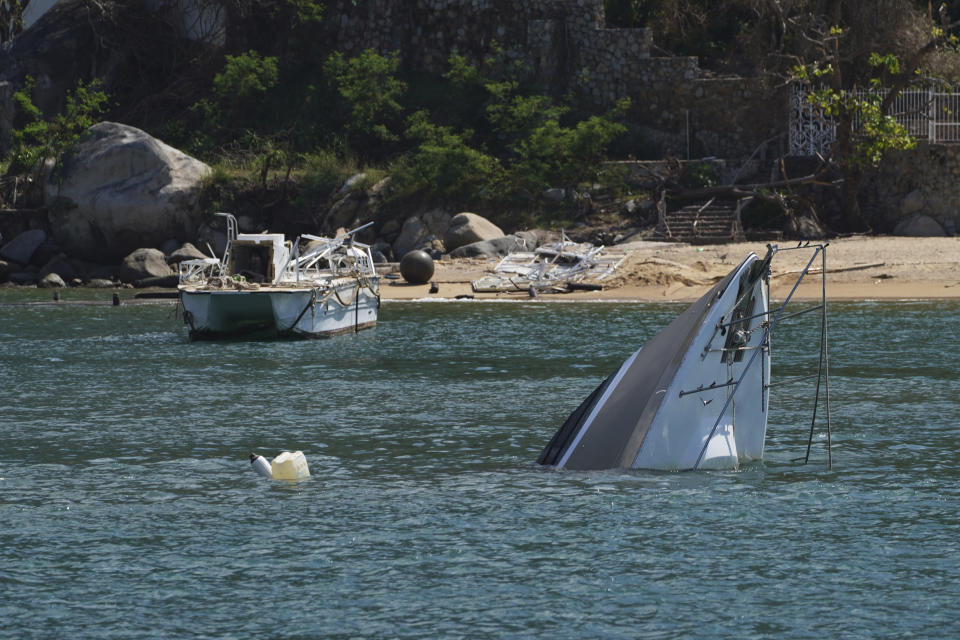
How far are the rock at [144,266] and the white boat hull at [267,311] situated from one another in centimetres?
1530

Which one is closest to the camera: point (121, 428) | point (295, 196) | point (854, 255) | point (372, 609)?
point (372, 609)

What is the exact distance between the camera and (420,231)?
42.0 meters

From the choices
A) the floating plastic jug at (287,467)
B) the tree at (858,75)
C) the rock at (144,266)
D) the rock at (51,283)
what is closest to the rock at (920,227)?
the tree at (858,75)

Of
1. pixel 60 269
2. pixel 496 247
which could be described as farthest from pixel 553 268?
pixel 60 269

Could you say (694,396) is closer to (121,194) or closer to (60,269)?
(121,194)

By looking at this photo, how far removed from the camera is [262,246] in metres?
28.9

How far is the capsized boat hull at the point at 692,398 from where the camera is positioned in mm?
12516

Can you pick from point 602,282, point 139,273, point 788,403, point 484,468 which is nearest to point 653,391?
point 484,468

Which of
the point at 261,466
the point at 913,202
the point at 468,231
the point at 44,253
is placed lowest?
the point at 261,466

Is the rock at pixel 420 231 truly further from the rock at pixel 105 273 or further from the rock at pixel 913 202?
the rock at pixel 913 202

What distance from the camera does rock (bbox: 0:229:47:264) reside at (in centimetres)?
4544

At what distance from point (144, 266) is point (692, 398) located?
32651 millimetres

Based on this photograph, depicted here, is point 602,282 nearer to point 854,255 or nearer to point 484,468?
point 854,255

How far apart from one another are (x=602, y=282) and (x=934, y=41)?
11.5m
